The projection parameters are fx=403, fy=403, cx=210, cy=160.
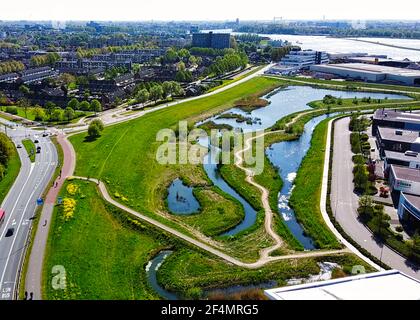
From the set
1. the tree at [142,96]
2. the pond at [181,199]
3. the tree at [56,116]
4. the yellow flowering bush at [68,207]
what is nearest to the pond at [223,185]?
the pond at [181,199]

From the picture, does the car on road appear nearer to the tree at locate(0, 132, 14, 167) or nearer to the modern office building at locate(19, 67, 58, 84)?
the tree at locate(0, 132, 14, 167)

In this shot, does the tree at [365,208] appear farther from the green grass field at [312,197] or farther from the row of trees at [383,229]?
the green grass field at [312,197]

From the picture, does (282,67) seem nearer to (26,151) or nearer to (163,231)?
(26,151)

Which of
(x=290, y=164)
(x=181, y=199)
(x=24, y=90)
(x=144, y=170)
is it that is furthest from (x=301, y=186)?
(x=24, y=90)

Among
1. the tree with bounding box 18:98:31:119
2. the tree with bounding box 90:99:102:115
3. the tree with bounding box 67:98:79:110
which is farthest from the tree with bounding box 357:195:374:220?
the tree with bounding box 18:98:31:119

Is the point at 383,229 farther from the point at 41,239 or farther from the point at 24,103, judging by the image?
the point at 24,103

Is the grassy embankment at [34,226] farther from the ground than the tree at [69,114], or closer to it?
closer to it

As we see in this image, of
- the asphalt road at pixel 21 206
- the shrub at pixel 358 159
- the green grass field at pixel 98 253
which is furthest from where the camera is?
the shrub at pixel 358 159
